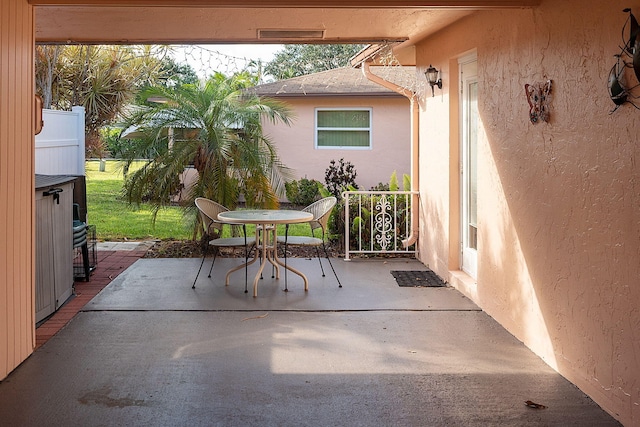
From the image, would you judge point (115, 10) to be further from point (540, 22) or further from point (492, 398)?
point (492, 398)

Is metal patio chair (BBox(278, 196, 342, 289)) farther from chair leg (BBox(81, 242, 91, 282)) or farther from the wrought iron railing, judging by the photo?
chair leg (BBox(81, 242, 91, 282))

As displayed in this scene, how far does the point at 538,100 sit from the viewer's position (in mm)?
5230

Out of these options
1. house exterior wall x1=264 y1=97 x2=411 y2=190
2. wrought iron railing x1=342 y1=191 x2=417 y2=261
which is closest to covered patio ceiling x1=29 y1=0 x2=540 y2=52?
wrought iron railing x1=342 y1=191 x2=417 y2=261

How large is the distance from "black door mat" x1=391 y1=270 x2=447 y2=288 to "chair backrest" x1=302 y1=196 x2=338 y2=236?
3.39 feet

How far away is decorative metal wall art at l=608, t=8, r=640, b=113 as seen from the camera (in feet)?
12.2

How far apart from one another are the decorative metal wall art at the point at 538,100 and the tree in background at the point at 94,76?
39.3 ft

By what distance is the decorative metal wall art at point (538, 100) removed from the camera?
16.7 ft

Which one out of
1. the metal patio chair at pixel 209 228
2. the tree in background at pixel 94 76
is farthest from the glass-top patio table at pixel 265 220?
the tree in background at pixel 94 76

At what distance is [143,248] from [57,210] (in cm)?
410

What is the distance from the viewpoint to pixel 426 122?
9422 mm

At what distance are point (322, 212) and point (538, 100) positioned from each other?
12.3ft

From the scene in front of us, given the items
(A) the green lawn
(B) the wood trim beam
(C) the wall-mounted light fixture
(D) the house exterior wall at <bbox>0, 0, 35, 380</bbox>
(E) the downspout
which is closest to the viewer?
(D) the house exterior wall at <bbox>0, 0, 35, 380</bbox>

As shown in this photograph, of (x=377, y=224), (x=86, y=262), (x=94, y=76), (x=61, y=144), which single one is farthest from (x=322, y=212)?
(x=94, y=76)

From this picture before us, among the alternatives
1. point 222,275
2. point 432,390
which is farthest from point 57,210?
point 432,390
